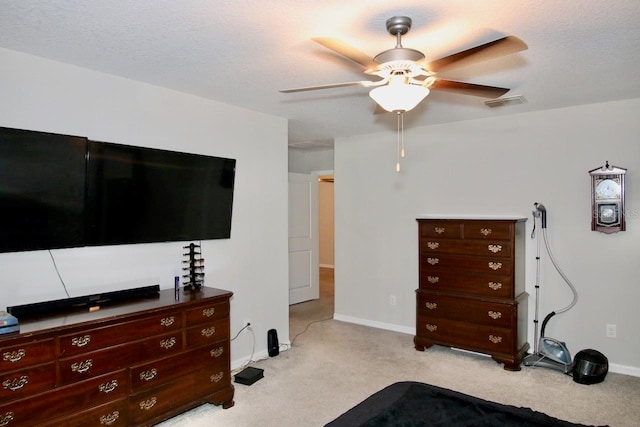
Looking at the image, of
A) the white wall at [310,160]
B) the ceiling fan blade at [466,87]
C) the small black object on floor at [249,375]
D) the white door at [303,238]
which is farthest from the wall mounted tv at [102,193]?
the white wall at [310,160]

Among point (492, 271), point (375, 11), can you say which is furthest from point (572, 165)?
point (375, 11)

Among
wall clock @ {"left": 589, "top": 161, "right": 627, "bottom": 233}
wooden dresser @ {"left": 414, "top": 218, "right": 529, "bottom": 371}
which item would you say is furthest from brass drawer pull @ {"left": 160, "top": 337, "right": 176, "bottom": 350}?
wall clock @ {"left": 589, "top": 161, "right": 627, "bottom": 233}

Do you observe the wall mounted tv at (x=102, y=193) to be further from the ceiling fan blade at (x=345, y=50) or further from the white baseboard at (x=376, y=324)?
the white baseboard at (x=376, y=324)

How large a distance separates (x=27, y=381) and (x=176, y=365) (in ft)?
2.94

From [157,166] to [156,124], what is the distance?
0.37 meters

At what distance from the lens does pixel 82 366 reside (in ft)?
8.07

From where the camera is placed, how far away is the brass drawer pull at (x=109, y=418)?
2547 mm

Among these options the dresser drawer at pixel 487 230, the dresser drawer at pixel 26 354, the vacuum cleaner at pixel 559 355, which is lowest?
the vacuum cleaner at pixel 559 355

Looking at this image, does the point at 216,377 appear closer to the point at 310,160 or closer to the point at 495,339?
the point at 495,339

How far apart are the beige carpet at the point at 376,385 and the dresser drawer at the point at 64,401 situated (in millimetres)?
553

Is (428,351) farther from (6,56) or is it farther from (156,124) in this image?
(6,56)

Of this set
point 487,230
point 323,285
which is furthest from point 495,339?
point 323,285

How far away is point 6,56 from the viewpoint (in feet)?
8.67

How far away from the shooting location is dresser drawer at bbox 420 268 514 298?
159 inches
